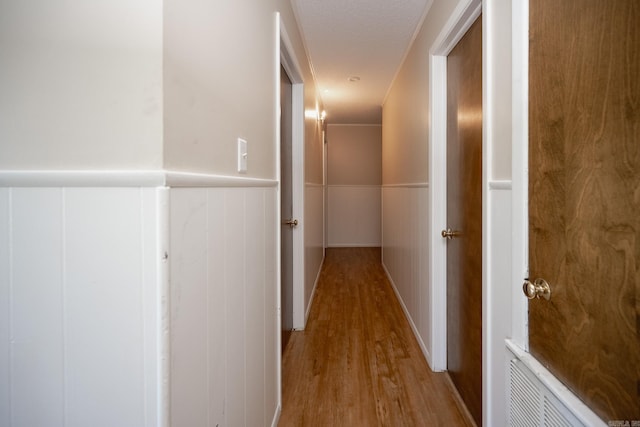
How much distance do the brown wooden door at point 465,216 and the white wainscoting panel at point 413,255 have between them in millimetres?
236

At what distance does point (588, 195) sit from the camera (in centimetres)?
76

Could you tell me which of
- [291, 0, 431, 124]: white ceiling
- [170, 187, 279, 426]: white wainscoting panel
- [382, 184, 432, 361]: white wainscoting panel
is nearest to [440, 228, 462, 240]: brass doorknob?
[382, 184, 432, 361]: white wainscoting panel

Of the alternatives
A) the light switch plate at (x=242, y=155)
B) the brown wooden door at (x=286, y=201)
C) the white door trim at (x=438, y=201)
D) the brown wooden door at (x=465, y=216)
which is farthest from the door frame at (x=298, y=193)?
the light switch plate at (x=242, y=155)

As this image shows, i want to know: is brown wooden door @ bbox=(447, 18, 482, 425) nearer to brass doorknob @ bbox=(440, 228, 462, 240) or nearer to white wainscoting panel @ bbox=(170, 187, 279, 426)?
brass doorknob @ bbox=(440, 228, 462, 240)

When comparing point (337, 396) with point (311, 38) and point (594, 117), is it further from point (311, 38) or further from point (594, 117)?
point (311, 38)

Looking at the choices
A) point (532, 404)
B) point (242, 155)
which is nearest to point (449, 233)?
point (532, 404)

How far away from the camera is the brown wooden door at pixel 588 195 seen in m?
0.66

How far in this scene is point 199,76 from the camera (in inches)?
31.8

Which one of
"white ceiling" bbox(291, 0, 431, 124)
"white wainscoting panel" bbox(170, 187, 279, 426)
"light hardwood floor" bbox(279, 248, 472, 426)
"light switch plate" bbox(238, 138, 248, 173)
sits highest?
"white ceiling" bbox(291, 0, 431, 124)

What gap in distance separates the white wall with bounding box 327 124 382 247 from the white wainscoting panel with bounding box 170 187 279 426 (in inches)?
194

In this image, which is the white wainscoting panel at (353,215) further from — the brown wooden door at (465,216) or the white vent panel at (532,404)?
the white vent panel at (532,404)

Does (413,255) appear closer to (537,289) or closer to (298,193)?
(298,193)

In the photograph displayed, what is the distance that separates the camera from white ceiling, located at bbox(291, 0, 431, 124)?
7.16 ft

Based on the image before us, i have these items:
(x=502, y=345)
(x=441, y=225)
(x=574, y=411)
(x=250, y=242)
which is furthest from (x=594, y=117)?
(x=441, y=225)
